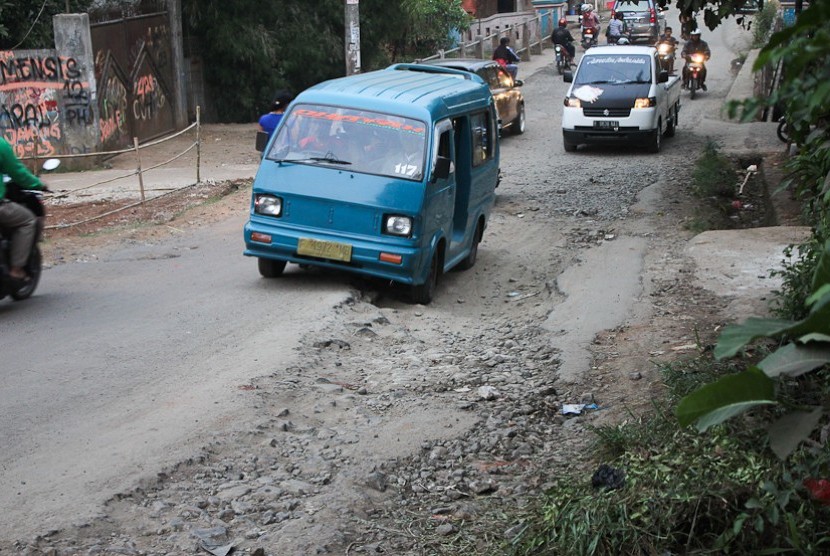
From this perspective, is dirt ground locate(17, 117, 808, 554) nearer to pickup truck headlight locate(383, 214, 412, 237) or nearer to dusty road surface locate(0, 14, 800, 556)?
dusty road surface locate(0, 14, 800, 556)

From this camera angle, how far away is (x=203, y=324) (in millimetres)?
8562

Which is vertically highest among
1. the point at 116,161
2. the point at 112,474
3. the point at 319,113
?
the point at 319,113

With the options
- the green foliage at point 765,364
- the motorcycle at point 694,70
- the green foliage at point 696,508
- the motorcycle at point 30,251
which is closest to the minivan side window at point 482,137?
the motorcycle at point 30,251

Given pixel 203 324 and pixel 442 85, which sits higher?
pixel 442 85

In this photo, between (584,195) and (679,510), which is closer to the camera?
(679,510)

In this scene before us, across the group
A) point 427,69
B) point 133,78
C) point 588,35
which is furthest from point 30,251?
point 588,35

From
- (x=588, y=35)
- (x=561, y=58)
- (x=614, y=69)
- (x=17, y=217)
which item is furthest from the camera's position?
(x=588, y=35)

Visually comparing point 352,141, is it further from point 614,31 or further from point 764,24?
point 764,24

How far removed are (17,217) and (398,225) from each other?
3.29 metres

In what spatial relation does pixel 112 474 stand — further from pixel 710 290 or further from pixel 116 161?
pixel 116 161

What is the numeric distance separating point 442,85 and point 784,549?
796 cm

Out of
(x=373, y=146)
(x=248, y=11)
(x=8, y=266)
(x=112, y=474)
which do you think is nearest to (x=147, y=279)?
(x=8, y=266)

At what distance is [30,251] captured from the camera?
29.6 feet

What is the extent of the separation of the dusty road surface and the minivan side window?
1343mm
